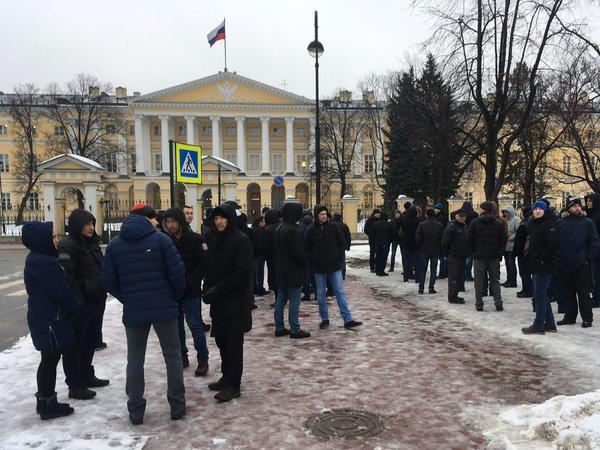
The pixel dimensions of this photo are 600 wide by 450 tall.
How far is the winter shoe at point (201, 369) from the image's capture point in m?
5.87

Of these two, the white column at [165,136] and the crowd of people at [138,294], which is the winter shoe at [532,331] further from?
the white column at [165,136]

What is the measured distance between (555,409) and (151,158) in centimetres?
6856

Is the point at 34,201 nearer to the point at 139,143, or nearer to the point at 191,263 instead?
the point at 139,143

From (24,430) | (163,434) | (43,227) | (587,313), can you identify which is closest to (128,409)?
(163,434)

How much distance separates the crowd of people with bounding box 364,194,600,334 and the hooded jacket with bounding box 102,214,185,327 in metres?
5.50

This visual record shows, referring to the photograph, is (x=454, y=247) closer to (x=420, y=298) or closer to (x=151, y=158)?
(x=420, y=298)

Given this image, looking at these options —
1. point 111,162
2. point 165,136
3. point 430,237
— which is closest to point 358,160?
point 165,136

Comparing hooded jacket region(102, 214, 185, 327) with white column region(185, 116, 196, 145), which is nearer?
hooded jacket region(102, 214, 185, 327)

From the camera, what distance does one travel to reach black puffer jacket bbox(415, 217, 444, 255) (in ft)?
36.7

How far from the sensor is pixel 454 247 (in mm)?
10016

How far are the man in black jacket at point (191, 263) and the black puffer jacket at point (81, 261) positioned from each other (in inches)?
35.0

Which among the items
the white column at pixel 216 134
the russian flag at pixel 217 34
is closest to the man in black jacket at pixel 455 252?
the russian flag at pixel 217 34

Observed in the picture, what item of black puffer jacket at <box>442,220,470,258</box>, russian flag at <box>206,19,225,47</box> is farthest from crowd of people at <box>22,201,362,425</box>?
russian flag at <box>206,19,225,47</box>

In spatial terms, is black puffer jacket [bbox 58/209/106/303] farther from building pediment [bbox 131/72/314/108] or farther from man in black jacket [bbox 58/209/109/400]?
building pediment [bbox 131/72/314/108]
